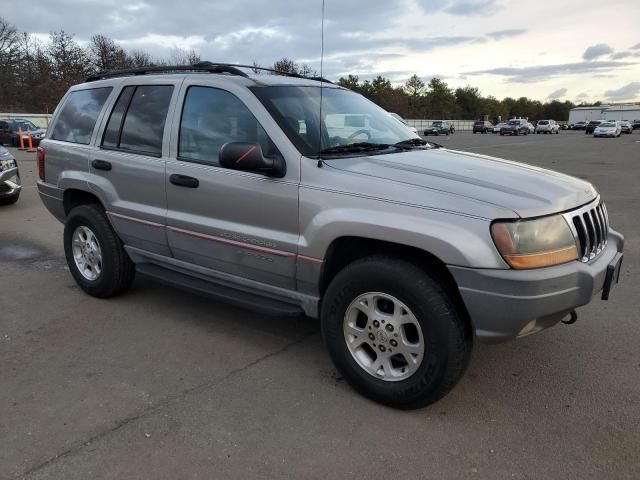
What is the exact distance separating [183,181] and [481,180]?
2.04 m

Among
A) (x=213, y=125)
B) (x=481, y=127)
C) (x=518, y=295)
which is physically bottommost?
(x=481, y=127)

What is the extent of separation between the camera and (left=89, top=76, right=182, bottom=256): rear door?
4.06 m

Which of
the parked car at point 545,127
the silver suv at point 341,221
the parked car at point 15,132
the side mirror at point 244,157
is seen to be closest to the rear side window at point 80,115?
the silver suv at point 341,221

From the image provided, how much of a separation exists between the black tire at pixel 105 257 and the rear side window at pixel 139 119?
64cm

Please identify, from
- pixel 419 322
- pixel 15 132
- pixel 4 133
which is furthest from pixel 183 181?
pixel 4 133

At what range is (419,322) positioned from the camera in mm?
2869

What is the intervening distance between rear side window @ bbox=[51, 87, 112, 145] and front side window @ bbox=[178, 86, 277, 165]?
121cm

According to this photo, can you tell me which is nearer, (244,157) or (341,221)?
(341,221)

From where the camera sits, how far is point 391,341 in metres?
3.03

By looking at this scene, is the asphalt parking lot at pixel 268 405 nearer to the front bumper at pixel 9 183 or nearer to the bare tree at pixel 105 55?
the front bumper at pixel 9 183

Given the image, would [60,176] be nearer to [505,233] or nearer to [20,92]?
[505,233]

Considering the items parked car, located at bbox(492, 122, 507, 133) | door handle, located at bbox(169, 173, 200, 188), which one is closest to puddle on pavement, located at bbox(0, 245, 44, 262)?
door handle, located at bbox(169, 173, 200, 188)

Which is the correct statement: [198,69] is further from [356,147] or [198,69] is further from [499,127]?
[499,127]

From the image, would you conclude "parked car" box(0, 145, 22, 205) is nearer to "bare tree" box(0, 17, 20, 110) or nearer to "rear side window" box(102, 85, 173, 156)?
"rear side window" box(102, 85, 173, 156)
